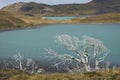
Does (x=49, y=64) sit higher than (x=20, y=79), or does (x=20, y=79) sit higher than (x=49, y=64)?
(x=20, y=79)

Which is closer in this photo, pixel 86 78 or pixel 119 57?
pixel 86 78

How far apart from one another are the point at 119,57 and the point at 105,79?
92.4m

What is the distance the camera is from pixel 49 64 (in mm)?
95938

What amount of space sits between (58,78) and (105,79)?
2643 millimetres

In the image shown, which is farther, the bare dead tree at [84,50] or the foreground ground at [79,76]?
the bare dead tree at [84,50]

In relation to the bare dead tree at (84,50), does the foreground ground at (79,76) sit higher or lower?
higher

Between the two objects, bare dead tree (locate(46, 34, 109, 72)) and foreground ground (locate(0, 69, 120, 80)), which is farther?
bare dead tree (locate(46, 34, 109, 72))

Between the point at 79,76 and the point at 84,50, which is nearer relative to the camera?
the point at 79,76

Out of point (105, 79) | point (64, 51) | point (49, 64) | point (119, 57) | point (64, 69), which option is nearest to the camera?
point (105, 79)

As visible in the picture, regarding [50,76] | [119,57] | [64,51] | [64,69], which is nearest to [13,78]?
[50,76]

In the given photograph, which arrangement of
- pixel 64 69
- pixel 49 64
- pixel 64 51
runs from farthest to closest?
pixel 64 51, pixel 49 64, pixel 64 69

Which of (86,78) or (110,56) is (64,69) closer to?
(110,56)

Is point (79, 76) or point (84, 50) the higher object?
point (79, 76)

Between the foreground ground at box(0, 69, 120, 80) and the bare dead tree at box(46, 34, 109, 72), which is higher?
the foreground ground at box(0, 69, 120, 80)
